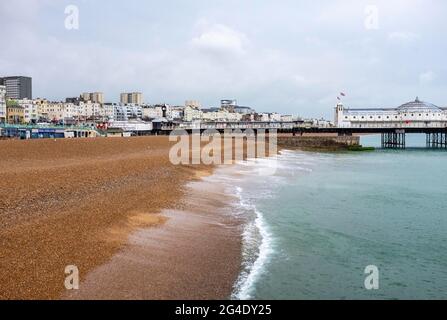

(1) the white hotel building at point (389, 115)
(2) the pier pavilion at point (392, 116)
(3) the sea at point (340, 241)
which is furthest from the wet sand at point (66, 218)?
(1) the white hotel building at point (389, 115)

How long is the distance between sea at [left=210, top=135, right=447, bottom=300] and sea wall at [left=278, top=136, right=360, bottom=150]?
56.5 meters

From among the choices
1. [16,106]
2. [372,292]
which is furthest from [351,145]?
[16,106]

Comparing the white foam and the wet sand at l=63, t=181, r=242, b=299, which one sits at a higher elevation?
the wet sand at l=63, t=181, r=242, b=299

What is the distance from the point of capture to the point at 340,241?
14531 mm

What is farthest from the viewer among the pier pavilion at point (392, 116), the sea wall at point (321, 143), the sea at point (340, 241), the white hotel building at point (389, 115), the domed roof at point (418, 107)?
the domed roof at point (418, 107)

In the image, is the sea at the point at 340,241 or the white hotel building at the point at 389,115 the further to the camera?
the white hotel building at the point at 389,115

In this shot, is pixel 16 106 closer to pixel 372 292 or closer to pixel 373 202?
pixel 373 202

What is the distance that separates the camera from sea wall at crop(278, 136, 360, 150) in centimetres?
8409

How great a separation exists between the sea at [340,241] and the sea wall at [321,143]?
56.5m

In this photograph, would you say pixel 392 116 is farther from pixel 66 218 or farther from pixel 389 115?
pixel 66 218

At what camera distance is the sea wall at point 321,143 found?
84.1 meters

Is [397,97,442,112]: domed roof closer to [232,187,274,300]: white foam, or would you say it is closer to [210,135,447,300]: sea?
[210,135,447,300]: sea

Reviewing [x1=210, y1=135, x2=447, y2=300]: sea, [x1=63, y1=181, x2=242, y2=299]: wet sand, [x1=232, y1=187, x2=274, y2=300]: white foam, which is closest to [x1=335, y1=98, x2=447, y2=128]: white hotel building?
[x1=210, y1=135, x2=447, y2=300]: sea

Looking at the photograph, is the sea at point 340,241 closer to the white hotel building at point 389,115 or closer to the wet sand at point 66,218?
the wet sand at point 66,218
